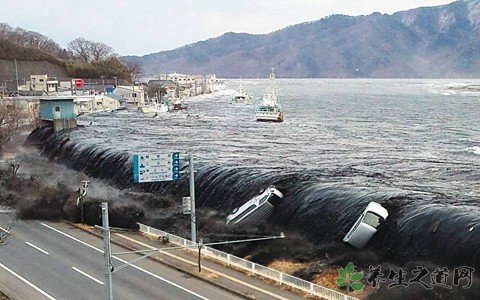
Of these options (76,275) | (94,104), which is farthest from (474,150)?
(94,104)

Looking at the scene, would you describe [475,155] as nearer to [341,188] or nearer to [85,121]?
[341,188]

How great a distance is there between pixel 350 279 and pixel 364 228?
488cm

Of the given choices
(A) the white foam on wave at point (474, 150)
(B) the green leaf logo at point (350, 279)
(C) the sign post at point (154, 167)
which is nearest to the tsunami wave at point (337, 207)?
(B) the green leaf logo at point (350, 279)

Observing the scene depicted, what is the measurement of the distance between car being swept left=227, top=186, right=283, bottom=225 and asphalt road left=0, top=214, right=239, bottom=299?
302 inches

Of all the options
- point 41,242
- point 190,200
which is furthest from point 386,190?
point 41,242

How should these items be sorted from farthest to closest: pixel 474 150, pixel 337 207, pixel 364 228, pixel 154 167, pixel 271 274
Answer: pixel 474 150 → pixel 337 207 → pixel 154 167 → pixel 364 228 → pixel 271 274

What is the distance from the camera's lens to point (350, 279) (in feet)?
75.9

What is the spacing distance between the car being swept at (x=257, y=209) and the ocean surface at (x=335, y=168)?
0.62 meters

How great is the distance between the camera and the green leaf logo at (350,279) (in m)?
22.6

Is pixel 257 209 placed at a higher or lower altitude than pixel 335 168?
lower

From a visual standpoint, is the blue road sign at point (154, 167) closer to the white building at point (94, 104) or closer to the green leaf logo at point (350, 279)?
the green leaf logo at point (350, 279)

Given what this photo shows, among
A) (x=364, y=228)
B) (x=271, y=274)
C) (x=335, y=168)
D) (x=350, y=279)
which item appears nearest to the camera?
(x=350, y=279)

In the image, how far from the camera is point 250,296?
22.1 meters

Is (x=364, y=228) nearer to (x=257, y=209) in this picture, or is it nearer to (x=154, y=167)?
(x=257, y=209)
